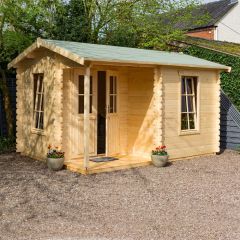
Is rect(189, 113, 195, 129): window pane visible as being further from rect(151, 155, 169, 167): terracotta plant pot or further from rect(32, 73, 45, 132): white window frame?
rect(32, 73, 45, 132): white window frame

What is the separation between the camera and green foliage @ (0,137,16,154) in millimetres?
12391

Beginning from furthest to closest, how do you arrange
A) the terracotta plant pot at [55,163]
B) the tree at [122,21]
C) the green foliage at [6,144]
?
the tree at [122,21]
the green foliage at [6,144]
the terracotta plant pot at [55,163]

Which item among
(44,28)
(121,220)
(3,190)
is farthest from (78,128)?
(44,28)

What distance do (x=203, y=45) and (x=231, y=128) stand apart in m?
5.24

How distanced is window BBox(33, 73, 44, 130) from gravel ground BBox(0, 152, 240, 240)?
51.6 inches

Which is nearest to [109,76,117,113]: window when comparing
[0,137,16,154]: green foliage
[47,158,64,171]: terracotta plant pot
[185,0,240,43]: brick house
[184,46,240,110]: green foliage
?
[47,158,64,171]: terracotta plant pot

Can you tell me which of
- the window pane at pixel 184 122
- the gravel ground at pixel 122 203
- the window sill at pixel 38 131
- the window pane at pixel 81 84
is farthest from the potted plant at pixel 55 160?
the window pane at pixel 184 122

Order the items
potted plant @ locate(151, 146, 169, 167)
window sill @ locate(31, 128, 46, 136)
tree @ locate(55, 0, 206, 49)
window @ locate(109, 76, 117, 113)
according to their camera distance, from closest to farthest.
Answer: potted plant @ locate(151, 146, 169, 167) → window sill @ locate(31, 128, 46, 136) → window @ locate(109, 76, 117, 113) → tree @ locate(55, 0, 206, 49)

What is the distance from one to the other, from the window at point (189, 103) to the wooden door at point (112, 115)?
1.84m

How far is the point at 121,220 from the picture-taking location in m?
5.86

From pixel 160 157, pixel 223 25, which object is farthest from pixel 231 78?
pixel 223 25

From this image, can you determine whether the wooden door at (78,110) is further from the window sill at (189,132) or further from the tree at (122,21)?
the tree at (122,21)

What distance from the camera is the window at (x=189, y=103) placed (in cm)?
1112

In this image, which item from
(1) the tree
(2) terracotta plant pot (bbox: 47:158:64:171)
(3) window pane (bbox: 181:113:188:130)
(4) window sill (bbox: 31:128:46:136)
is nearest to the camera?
(2) terracotta plant pot (bbox: 47:158:64:171)
